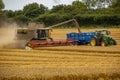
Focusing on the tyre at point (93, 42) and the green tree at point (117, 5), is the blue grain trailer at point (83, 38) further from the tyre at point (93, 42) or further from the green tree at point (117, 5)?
the green tree at point (117, 5)

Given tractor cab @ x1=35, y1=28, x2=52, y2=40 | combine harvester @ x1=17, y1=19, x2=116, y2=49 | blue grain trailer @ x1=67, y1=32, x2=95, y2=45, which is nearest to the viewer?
combine harvester @ x1=17, y1=19, x2=116, y2=49

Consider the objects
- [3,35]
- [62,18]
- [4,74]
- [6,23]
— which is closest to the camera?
[4,74]

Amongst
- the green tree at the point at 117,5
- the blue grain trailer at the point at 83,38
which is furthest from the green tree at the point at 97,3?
the blue grain trailer at the point at 83,38

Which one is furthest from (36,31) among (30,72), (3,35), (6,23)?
(30,72)

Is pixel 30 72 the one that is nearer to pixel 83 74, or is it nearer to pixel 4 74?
pixel 4 74

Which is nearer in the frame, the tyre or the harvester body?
the harvester body

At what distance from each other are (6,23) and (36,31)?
8651 millimetres

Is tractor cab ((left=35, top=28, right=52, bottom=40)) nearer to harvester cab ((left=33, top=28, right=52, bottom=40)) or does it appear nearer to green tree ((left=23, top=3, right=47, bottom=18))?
harvester cab ((left=33, top=28, right=52, bottom=40))

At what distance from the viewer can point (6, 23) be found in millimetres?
39656

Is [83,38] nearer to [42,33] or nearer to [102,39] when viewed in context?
[102,39]

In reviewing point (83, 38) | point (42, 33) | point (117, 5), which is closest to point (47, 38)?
point (42, 33)

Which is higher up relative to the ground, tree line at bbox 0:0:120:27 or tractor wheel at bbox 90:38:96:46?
tree line at bbox 0:0:120:27

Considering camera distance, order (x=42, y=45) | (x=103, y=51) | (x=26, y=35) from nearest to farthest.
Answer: (x=103, y=51)
(x=42, y=45)
(x=26, y=35)

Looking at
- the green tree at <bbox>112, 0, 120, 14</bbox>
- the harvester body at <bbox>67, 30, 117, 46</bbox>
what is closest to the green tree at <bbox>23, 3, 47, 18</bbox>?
the green tree at <bbox>112, 0, 120, 14</bbox>
